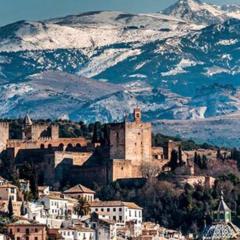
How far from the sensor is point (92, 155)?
5084 inches

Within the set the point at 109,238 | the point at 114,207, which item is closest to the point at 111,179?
the point at 114,207

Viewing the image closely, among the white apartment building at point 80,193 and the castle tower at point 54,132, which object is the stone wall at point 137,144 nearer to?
the white apartment building at point 80,193

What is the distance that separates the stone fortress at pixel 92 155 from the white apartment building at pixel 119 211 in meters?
10.0

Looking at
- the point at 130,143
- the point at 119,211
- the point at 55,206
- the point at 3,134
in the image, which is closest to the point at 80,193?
the point at 119,211

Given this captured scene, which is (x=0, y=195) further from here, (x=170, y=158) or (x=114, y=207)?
(x=170, y=158)

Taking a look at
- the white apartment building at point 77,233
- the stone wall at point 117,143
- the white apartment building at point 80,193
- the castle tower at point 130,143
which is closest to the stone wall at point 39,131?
the castle tower at point 130,143

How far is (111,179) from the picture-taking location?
124 metres

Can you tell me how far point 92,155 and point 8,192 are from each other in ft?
72.9

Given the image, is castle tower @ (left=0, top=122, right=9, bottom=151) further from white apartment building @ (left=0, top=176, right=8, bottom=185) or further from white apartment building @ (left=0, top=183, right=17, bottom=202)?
white apartment building @ (left=0, top=183, right=17, bottom=202)

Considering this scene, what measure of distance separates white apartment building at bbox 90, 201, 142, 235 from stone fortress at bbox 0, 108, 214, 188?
1001 cm

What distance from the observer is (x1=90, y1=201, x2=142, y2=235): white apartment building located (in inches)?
4385

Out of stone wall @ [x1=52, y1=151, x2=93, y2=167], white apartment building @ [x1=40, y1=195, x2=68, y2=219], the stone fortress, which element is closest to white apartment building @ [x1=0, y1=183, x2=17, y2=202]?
white apartment building @ [x1=40, y1=195, x2=68, y2=219]

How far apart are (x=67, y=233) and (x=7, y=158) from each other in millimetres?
28478

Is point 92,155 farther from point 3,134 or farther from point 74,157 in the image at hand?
point 3,134
